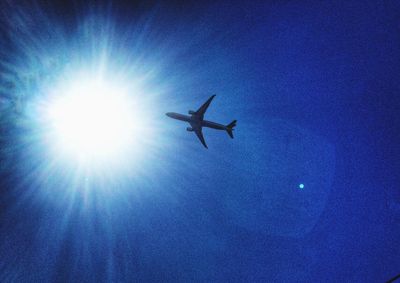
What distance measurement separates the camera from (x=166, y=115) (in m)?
54.1

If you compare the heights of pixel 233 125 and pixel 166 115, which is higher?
pixel 166 115

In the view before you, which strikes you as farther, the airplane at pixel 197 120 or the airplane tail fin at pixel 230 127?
the airplane tail fin at pixel 230 127

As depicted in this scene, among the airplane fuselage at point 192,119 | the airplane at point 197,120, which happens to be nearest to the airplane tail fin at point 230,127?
the airplane at point 197,120

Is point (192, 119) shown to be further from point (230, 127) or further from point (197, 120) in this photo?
point (230, 127)

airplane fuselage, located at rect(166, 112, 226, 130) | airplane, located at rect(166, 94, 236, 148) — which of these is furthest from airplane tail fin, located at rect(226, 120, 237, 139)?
airplane fuselage, located at rect(166, 112, 226, 130)

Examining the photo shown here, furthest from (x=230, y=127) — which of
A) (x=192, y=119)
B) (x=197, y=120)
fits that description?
(x=192, y=119)

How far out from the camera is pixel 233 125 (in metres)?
56.0

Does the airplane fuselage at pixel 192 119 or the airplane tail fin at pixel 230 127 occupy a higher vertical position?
the airplane fuselage at pixel 192 119

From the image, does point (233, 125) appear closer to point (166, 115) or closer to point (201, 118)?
point (201, 118)

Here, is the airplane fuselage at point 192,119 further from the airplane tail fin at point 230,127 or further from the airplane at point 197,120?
the airplane tail fin at point 230,127

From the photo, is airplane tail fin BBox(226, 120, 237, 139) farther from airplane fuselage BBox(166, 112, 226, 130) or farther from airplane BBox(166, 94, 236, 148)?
airplane fuselage BBox(166, 112, 226, 130)

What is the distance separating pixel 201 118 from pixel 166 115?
26.7 feet

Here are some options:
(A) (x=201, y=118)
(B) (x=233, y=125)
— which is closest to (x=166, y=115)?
(A) (x=201, y=118)

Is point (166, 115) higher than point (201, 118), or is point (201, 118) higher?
point (166, 115)
